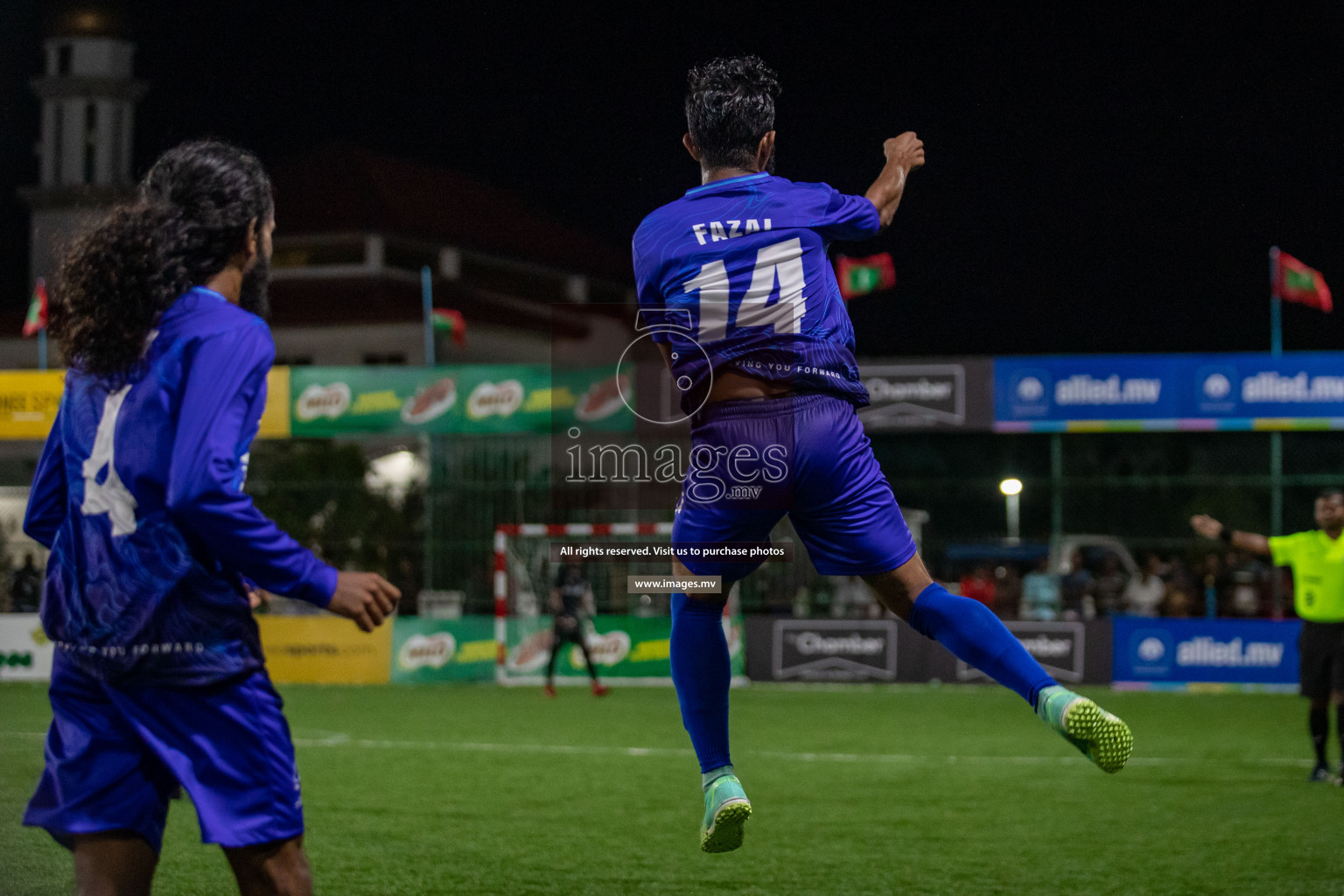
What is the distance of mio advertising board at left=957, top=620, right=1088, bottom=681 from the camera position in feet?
48.1

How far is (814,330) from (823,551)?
53cm

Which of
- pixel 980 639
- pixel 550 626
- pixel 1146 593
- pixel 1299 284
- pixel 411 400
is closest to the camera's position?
pixel 980 639

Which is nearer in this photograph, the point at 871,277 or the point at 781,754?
the point at 871,277

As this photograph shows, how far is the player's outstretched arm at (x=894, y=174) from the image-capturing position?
3.52 m

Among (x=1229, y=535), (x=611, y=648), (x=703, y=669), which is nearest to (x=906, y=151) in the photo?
(x=703, y=669)

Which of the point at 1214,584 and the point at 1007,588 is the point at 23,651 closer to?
the point at 1007,588

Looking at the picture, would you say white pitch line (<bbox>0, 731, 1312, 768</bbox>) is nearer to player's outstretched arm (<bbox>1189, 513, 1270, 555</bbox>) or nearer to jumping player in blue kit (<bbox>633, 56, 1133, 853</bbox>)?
player's outstretched arm (<bbox>1189, 513, 1270, 555</bbox>)

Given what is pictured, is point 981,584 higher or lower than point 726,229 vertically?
lower

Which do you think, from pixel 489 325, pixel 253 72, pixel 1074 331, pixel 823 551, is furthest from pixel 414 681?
pixel 823 551

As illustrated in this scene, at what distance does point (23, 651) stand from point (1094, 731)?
14.4m

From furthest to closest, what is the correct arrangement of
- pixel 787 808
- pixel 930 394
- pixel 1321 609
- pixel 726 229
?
pixel 930 394, pixel 1321 609, pixel 787 808, pixel 726 229

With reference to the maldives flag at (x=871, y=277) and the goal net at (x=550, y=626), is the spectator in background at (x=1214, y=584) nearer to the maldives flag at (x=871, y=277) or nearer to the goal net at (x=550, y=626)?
the goal net at (x=550, y=626)

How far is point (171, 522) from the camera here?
2.32 metres

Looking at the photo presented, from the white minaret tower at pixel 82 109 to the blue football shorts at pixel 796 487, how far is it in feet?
7.83
